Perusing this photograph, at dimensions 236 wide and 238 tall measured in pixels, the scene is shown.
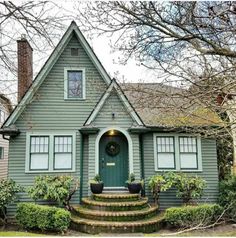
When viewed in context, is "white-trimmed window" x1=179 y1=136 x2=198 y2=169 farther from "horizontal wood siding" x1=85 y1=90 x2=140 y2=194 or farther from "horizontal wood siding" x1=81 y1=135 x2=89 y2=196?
"horizontal wood siding" x1=81 y1=135 x2=89 y2=196

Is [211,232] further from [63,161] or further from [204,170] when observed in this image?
[63,161]

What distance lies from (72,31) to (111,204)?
6.02m

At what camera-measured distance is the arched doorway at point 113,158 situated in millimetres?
9812

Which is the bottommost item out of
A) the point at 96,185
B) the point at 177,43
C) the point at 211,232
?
the point at 211,232

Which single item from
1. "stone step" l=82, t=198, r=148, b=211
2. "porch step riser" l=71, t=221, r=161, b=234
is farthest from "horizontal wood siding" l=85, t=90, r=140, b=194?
"porch step riser" l=71, t=221, r=161, b=234

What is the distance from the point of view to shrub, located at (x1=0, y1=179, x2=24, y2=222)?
322 inches

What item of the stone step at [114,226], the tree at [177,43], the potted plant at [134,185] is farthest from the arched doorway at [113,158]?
the tree at [177,43]

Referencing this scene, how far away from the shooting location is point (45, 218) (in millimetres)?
7492

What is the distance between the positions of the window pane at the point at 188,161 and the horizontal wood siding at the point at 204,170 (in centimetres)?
29

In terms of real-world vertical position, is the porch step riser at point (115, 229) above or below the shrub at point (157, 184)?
below

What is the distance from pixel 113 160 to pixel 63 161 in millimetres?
1734

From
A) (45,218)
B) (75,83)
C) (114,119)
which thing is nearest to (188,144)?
(114,119)

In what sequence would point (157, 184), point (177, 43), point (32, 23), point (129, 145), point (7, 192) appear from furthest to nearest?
1. point (129, 145)
2. point (157, 184)
3. point (7, 192)
4. point (177, 43)
5. point (32, 23)

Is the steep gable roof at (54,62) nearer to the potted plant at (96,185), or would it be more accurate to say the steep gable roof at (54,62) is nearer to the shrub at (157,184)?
the potted plant at (96,185)
